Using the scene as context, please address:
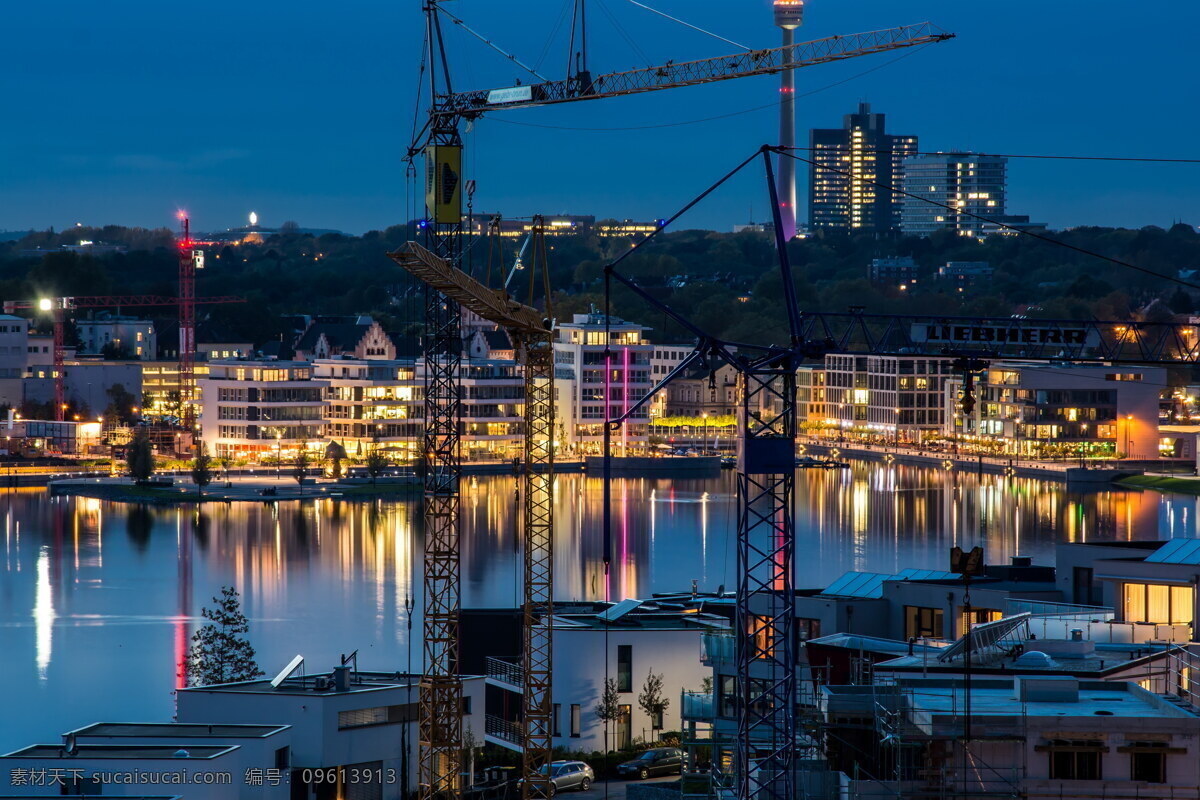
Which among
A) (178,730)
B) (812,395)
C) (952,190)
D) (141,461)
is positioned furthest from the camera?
(952,190)

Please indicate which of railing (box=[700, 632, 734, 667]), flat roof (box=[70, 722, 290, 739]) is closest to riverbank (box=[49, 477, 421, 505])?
railing (box=[700, 632, 734, 667])

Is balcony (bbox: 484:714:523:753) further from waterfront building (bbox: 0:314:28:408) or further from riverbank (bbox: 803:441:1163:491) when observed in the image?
waterfront building (bbox: 0:314:28:408)

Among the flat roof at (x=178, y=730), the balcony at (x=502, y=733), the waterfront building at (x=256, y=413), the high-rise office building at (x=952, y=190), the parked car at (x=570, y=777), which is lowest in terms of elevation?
the parked car at (x=570, y=777)

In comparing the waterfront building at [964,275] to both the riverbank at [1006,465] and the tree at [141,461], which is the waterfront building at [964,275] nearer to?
the riverbank at [1006,465]

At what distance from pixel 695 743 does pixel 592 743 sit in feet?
7.88

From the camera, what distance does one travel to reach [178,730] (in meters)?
6.34

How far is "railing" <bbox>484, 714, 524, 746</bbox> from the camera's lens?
27.9ft

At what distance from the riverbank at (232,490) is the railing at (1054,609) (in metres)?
14.6

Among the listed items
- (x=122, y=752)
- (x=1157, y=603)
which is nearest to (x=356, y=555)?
(x=1157, y=603)

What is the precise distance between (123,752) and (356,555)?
34.3ft

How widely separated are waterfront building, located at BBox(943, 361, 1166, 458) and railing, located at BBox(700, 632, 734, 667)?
19.4m

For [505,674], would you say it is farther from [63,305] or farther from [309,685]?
[63,305]

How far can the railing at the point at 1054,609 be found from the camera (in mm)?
7258

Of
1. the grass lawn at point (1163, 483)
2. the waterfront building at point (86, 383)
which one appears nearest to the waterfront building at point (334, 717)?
the grass lawn at point (1163, 483)
